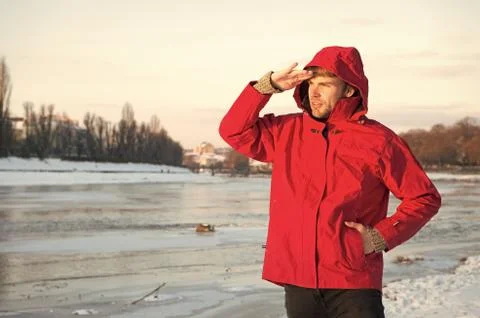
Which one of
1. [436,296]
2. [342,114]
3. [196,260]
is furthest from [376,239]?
[196,260]

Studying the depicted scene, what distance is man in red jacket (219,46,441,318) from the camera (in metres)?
2.59

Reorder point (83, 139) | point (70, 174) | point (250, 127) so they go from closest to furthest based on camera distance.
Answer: point (250, 127)
point (70, 174)
point (83, 139)

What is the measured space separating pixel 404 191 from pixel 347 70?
0.59 meters

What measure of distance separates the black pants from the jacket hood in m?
0.79

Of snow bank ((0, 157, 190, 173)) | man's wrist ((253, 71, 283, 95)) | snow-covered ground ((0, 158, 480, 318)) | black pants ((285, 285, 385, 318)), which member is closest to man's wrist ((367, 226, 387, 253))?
black pants ((285, 285, 385, 318))

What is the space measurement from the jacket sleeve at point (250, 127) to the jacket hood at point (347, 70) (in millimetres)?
297

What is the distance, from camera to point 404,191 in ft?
8.76

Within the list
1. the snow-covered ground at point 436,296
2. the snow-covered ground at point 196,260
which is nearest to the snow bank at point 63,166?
the snow-covered ground at point 196,260

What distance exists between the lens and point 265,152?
2918 millimetres

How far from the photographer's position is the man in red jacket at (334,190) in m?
2.59

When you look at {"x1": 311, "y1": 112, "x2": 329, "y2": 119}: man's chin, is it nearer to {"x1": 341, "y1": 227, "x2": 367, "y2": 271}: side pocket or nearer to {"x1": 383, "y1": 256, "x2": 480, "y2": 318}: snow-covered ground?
{"x1": 341, "y1": 227, "x2": 367, "y2": 271}: side pocket

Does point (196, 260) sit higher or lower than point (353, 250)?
lower

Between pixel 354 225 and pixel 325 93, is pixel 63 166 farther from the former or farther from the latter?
pixel 354 225

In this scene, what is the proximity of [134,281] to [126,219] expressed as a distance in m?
9.29
